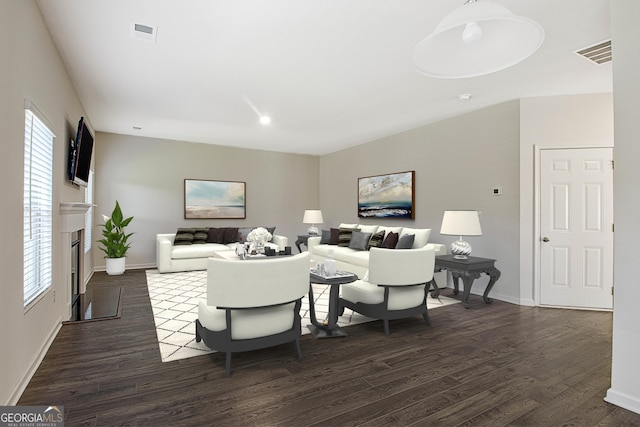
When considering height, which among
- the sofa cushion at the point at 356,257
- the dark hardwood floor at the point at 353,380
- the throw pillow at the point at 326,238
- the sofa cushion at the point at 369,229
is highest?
the sofa cushion at the point at 369,229

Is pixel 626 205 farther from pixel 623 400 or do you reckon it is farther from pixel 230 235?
pixel 230 235

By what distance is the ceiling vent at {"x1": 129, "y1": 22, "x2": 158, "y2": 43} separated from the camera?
278 cm

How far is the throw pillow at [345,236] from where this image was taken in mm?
6602

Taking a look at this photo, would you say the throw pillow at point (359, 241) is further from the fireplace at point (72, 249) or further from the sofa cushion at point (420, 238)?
the fireplace at point (72, 249)

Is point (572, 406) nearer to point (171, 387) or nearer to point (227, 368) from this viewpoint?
point (227, 368)

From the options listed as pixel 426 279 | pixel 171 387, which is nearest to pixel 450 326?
pixel 426 279

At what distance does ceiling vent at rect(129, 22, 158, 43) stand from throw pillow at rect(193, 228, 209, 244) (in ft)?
15.3

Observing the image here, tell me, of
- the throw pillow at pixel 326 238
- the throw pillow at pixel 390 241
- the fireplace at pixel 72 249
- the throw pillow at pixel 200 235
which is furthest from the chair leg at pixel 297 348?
the throw pillow at pixel 200 235

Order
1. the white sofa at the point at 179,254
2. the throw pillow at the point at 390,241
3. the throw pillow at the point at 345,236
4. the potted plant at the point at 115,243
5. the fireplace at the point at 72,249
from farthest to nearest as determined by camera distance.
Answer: the throw pillow at the point at 345,236, the white sofa at the point at 179,254, the potted plant at the point at 115,243, the throw pillow at the point at 390,241, the fireplace at the point at 72,249

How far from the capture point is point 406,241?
5219 mm

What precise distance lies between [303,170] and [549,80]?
5.87 m

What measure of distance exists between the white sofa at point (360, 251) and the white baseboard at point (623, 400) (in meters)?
2.39

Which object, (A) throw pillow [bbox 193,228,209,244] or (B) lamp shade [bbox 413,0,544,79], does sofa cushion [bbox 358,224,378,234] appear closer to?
(A) throw pillow [bbox 193,228,209,244]

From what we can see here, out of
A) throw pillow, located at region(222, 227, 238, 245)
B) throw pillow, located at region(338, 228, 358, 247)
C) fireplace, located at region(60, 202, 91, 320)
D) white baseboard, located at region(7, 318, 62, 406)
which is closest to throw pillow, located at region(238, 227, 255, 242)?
throw pillow, located at region(222, 227, 238, 245)
